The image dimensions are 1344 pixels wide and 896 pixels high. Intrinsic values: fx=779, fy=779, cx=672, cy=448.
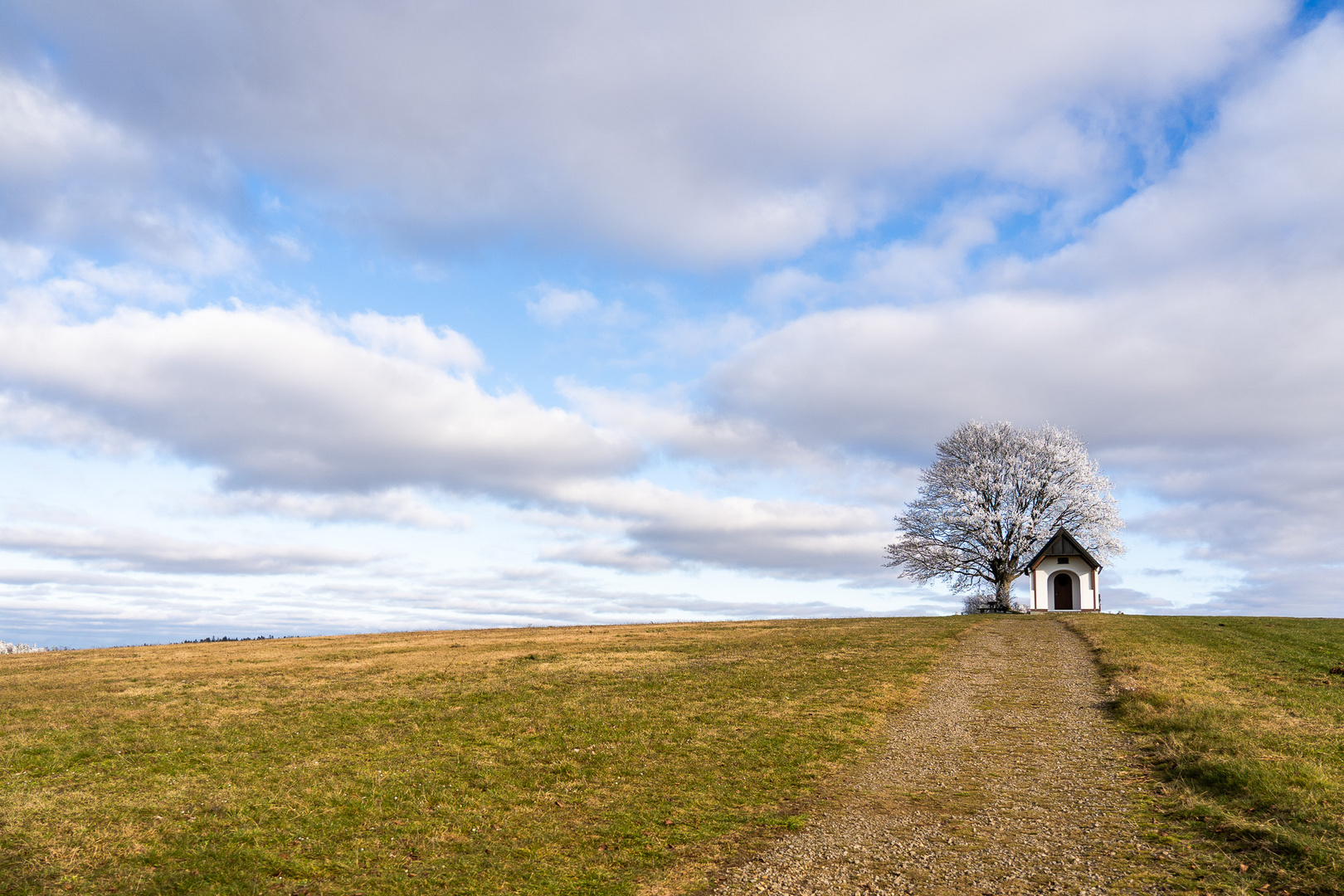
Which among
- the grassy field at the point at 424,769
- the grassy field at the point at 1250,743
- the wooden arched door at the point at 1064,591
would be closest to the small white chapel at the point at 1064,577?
the wooden arched door at the point at 1064,591

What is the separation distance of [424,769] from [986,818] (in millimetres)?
10238

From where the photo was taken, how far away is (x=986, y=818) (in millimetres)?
11602

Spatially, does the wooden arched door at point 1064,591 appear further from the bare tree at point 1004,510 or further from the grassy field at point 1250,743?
the grassy field at point 1250,743

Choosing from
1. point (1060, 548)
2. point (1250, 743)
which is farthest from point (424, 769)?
point (1060, 548)

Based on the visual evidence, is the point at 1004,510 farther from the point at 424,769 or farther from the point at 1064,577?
the point at 424,769

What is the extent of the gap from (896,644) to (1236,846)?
22550 millimetres

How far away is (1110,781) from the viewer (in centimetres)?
1335

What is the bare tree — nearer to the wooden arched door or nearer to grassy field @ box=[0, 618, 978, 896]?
the wooden arched door

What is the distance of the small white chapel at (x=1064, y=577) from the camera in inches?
2239

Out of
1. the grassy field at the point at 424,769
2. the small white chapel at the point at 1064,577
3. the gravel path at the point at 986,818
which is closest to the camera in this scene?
the gravel path at the point at 986,818

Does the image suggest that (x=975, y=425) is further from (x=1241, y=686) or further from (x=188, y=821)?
(x=188, y=821)

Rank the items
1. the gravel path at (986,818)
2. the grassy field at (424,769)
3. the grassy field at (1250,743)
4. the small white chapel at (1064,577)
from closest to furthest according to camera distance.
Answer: the gravel path at (986,818), the grassy field at (1250,743), the grassy field at (424,769), the small white chapel at (1064,577)

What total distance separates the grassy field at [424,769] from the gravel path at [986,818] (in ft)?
3.22

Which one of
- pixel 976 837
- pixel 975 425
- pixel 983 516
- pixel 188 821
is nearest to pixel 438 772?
pixel 188 821
